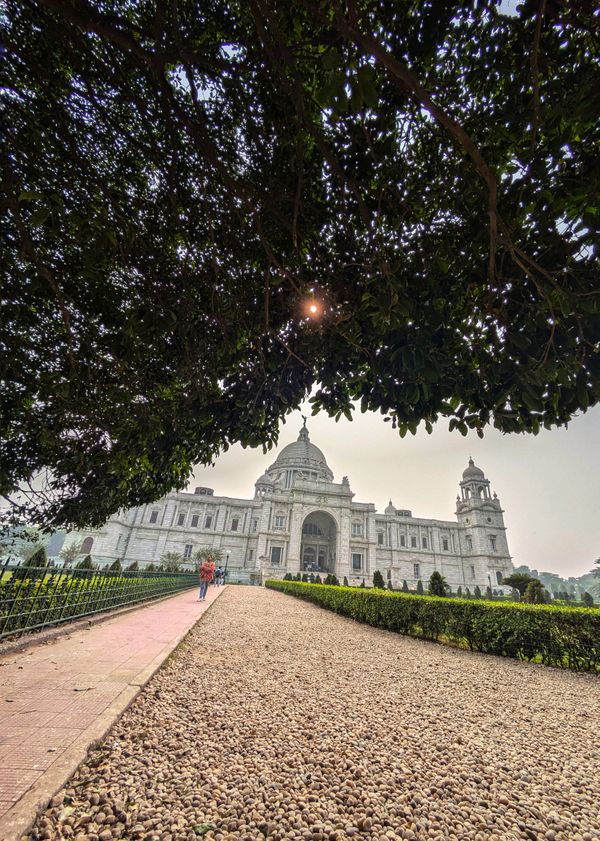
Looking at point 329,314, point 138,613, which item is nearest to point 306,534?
point 138,613

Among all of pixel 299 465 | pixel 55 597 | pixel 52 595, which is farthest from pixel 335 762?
pixel 299 465

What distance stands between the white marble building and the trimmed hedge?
3511 cm

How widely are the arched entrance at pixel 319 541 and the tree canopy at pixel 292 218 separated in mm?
48269

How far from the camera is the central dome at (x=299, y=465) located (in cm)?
5638

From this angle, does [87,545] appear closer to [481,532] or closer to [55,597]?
[55,597]

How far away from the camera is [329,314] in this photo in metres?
3.63

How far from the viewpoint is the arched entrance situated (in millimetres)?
51219

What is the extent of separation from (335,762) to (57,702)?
108 inches

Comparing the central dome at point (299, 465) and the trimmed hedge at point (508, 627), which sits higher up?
the central dome at point (299, 465)

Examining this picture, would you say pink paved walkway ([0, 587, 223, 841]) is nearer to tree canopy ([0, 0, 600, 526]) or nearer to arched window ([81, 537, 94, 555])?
tree canopy ([0, 0, 600, 526])

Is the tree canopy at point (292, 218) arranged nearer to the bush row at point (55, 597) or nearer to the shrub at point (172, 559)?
the bush row at point (55, 597)

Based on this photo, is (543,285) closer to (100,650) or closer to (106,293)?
(106,293)

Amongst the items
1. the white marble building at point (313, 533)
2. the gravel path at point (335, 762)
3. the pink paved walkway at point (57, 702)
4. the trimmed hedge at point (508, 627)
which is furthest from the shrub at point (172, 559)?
the gravel path at point (335, 762)

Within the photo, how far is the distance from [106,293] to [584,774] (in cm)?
658
